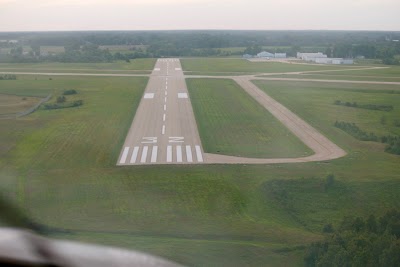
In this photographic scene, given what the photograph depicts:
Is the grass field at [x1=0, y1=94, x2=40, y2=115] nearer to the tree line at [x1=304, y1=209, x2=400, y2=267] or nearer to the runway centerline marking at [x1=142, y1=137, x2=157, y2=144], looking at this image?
the runway centerline marking at [x1=142, y1=137, x2=157, y2=144]

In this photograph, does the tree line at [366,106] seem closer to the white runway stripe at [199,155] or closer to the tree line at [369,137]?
the tree line at [369,137]

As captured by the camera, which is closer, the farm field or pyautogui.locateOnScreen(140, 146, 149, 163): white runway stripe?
pyautogui.locateOnScreen(140, 146, 149, 163): white runway stripe

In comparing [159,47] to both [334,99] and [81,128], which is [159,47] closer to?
[334,99]

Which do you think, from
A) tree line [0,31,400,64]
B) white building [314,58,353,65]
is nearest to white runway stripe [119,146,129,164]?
tree line [0,31,400,64]

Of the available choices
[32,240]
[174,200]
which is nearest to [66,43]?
[174,200]

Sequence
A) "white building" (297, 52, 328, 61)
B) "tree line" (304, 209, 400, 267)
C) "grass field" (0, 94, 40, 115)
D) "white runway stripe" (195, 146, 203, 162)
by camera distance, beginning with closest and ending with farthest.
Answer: "tree line" (304, 209, 400, 267) < "white runway stripe" (195, 146, 203, 162) < "grass field" (0, 94, 40, 115) < "white building" (297, 52, 328, 61)

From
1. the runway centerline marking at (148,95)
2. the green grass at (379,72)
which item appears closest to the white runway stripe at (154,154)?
the runway centerline marking at (148,95)

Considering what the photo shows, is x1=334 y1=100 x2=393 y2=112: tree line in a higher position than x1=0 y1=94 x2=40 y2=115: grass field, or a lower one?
higher

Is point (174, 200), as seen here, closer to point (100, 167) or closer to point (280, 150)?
point (100, 167)
